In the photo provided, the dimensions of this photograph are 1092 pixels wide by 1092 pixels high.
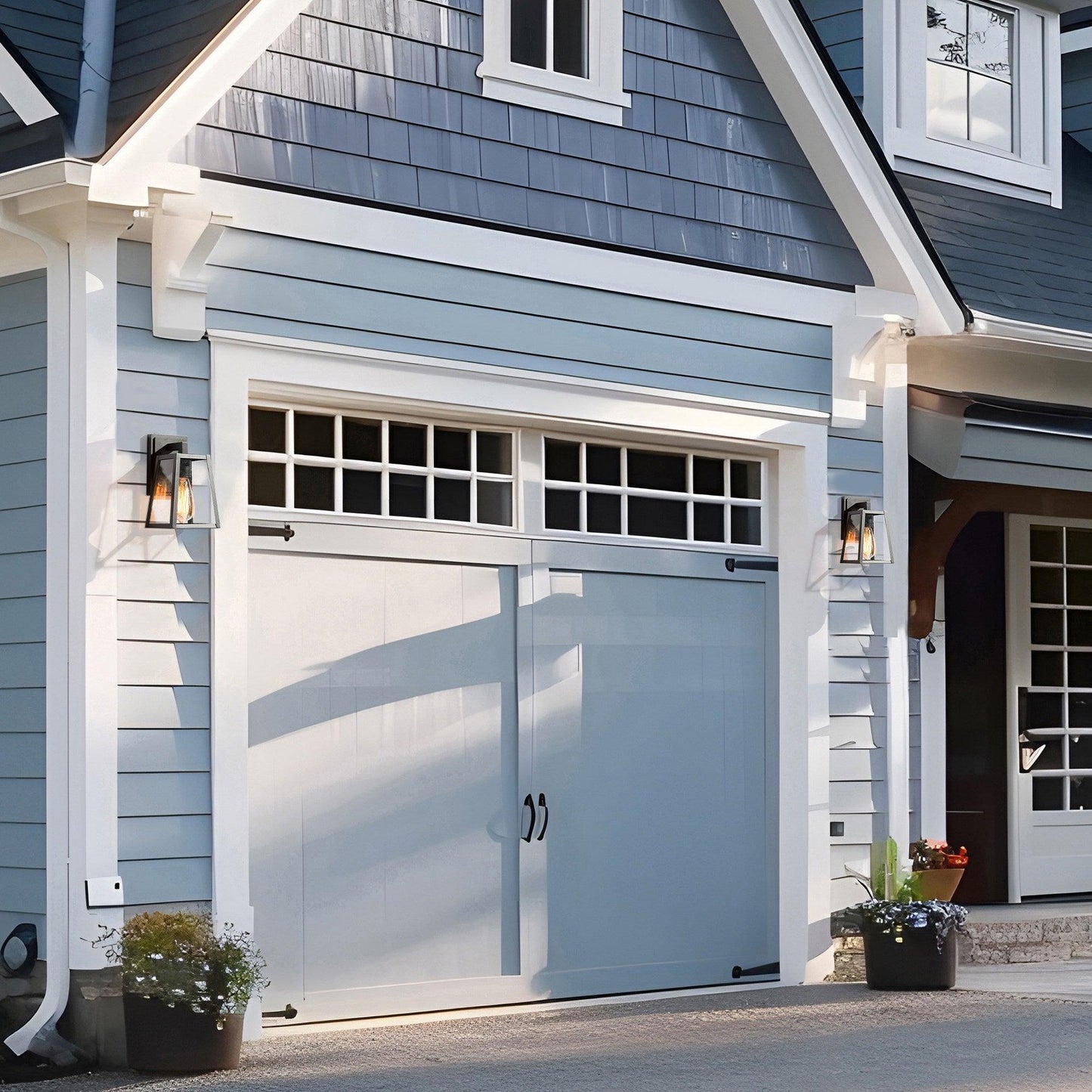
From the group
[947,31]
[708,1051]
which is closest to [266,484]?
[708,1051]

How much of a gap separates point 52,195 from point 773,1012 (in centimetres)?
425

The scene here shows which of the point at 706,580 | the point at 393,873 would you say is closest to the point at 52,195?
the point at 393,873

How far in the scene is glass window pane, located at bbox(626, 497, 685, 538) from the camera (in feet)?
26.3

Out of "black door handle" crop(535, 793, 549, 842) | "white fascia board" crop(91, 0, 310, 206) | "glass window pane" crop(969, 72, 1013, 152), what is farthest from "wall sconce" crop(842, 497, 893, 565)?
"white fascia board" crop(91, 0, 310, 206)

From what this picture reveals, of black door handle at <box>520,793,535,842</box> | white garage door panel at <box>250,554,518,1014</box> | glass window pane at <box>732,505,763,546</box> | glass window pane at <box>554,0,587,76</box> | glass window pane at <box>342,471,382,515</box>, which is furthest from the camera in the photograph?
glass window pane at <box>732,505,763,546</box>

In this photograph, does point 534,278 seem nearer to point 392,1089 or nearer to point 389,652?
point 389,652

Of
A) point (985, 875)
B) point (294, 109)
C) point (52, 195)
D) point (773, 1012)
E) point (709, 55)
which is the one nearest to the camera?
point (52, 195)

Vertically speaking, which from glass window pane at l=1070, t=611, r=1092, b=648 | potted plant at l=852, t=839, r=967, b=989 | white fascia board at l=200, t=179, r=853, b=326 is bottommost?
potted plant at l=852, t=839, r=967, b=989

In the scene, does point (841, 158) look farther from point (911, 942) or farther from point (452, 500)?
point (911, 942)

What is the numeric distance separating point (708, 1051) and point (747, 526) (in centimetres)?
278

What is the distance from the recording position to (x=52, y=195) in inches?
242

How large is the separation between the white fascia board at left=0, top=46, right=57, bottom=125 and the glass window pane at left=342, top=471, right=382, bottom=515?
175 cm

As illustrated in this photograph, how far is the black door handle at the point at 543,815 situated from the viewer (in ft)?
24.6

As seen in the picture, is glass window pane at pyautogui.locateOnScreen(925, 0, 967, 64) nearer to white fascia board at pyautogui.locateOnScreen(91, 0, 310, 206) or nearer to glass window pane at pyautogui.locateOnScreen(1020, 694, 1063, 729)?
glass window pane at pyautogui.locateOnScreen(1020, 694, 1063, 729)
